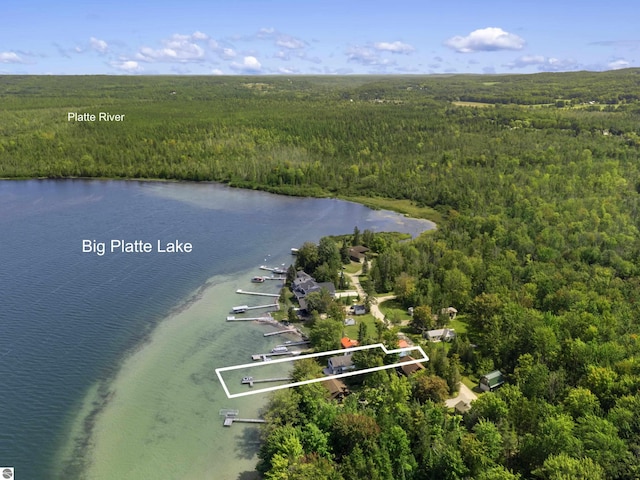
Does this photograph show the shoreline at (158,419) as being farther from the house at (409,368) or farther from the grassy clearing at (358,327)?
the house at (409,368)

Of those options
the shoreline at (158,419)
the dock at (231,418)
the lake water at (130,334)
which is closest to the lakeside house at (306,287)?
the lake water at (130,334)

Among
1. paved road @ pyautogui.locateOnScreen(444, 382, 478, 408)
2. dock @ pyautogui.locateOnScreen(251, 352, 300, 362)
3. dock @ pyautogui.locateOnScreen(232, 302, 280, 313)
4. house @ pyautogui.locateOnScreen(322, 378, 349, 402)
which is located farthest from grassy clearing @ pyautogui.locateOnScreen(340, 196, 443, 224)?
house @ pyautogui.locateOnScreen(322, 378, 349, 402)

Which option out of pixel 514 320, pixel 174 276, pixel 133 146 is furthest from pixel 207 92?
pixel 514 320

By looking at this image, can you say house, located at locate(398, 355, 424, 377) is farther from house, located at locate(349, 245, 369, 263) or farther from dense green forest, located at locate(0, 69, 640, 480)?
house, located at locate(349, 245, 369, 263)

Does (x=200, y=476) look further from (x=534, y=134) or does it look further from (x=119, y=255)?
(x=534, y=134)

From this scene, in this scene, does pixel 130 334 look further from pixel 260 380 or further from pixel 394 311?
pixel 394 311

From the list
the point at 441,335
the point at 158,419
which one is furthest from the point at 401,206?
the point at 158,419
